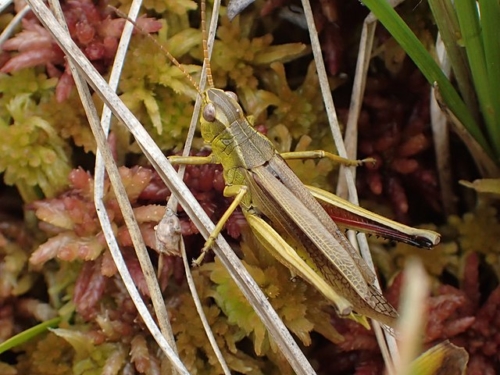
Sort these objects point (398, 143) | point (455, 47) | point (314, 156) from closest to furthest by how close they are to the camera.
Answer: point (455, 47) < point (314, 156) < point (398, 143)

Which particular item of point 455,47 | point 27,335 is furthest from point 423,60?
point 27,335

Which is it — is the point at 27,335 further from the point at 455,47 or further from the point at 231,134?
the point at 455,47

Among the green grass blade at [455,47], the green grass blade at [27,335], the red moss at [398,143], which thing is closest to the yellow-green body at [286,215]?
the red moss at [398,143]

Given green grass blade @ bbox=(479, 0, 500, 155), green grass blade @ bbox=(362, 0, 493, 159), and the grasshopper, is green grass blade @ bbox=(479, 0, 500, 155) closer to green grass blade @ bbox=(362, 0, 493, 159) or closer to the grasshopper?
green grass blade @ bbox=(362, 0, 493, 159)

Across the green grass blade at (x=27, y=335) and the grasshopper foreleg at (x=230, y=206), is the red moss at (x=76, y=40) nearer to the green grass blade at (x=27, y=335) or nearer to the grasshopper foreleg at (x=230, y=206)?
the grasshopper foreleg at (x=230, y=206)

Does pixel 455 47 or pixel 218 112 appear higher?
pixel 218 112

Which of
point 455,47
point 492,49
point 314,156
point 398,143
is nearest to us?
point 492,49
